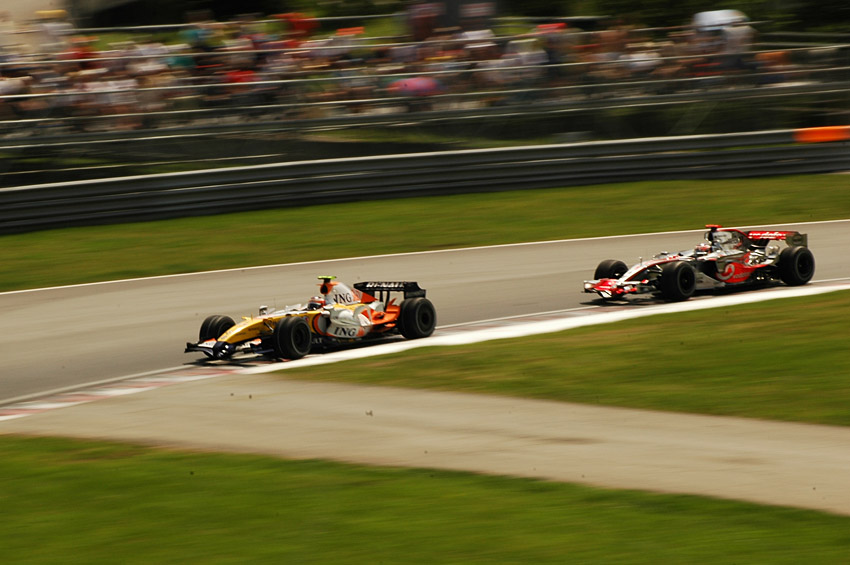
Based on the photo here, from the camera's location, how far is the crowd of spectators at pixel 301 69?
18297 millimetres

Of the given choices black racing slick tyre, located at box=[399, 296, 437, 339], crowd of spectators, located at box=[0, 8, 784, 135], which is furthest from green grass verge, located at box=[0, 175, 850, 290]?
black racing slick tyre, located at box=[399, 296, 437, 339]

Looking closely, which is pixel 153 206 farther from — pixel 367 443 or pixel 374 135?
pixel 367 443

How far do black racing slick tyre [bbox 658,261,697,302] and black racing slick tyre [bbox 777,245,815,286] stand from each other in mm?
1402

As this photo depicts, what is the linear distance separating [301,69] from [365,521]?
1483 cm

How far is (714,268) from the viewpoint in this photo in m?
13.1

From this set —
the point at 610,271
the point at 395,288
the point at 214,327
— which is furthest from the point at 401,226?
the point at 214,327

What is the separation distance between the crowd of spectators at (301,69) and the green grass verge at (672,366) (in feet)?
31.0

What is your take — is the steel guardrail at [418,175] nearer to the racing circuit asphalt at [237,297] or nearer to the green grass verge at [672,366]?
the racing circuit asphalt at [237,297]

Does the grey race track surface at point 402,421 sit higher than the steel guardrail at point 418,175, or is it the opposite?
the steel guardrail at point 418,175

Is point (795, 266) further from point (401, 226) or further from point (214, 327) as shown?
point (214, 327)

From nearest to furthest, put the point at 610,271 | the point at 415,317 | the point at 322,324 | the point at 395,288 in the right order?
the point at 322,324 < the point at 415,317 < the point at 395,288 < the point at 610,271

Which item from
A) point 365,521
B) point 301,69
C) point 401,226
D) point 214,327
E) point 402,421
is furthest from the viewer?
point 301,69

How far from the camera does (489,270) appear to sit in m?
14.9

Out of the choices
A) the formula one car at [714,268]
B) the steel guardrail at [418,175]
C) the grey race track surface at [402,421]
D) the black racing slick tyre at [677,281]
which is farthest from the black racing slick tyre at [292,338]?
the steel guardrail at [418,175]
